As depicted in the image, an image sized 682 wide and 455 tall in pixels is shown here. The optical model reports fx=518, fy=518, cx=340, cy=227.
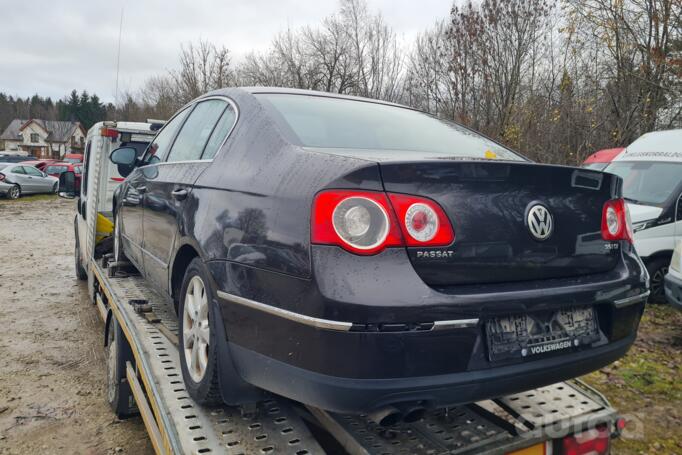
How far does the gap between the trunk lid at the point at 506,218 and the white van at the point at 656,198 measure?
15.8ft

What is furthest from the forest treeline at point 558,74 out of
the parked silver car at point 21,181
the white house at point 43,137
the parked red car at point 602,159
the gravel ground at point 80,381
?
the white house at point 43,137

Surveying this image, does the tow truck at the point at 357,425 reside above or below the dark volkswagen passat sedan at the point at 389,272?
below

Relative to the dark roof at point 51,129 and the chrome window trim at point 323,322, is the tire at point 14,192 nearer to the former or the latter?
the chrome window trim at point 323,322

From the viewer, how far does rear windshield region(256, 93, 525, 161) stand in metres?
2.28

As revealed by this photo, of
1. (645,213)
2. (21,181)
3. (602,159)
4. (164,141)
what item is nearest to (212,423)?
(164,141)

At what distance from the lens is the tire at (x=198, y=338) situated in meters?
2.12

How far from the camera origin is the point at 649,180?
22.3 feet

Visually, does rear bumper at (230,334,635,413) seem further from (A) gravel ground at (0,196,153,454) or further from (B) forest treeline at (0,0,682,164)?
(B) forest treeline at (0,0,682,164)

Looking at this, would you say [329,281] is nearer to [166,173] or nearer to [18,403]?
[166,173]

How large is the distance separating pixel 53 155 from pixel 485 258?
314 feet

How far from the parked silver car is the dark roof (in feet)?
222

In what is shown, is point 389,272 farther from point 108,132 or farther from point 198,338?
point 108,132

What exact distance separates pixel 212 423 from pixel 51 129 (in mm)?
97996

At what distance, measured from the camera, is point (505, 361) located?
1.77 m
